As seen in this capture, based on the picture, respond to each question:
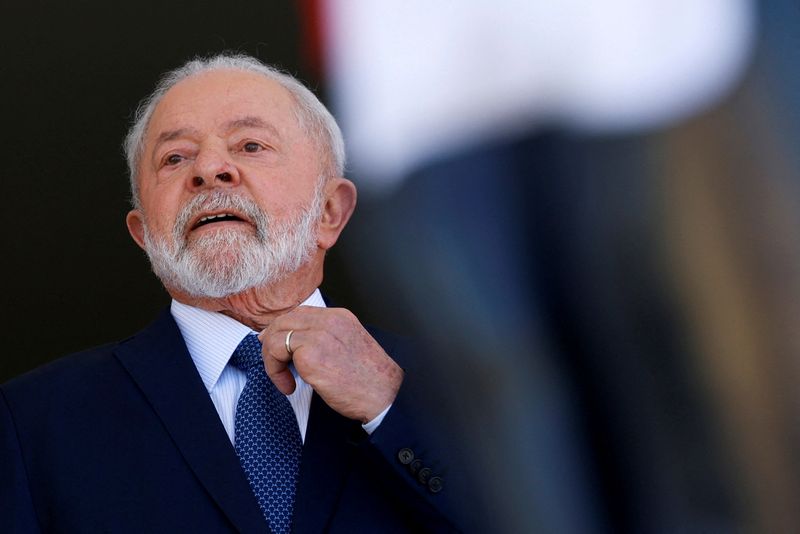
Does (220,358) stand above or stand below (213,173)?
below

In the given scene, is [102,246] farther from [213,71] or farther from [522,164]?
[522,164]

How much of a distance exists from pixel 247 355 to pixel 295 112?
0.35 meters

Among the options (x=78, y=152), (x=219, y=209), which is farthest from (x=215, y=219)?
(x=78, y=152)

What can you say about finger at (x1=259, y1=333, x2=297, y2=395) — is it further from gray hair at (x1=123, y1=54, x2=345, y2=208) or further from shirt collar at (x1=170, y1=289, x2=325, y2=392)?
gray hair at (x1=123, y1=54, x2=345, y2=208)

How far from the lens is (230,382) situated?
3.68 feet

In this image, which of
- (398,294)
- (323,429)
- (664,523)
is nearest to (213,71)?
(323,429)

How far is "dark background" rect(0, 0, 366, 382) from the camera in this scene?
4.84 ft

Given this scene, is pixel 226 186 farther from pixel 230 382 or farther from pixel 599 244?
pixel 599 244

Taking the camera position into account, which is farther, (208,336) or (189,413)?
(208,336)

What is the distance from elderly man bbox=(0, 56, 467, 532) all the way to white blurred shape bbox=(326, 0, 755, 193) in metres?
0.39

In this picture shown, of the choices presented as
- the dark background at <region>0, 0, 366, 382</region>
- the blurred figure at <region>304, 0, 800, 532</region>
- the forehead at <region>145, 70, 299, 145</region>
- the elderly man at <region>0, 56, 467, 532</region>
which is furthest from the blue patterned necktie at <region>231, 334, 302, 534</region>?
the blurred figure at <region>304, 0, 800, 532</region>

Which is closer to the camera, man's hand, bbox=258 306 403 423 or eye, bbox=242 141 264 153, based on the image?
man's hand, bbox=258 306 403 423

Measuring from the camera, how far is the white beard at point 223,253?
1135 millimetres

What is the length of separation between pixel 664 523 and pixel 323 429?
0.65 metres
